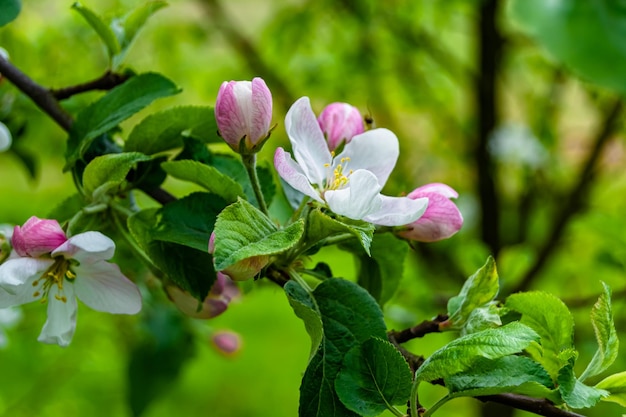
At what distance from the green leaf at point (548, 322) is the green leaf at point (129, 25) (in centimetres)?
34

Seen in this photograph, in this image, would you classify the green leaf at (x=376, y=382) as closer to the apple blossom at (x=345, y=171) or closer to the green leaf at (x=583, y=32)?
the apple blossom at (x=345, y=171)

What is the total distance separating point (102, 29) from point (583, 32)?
2.26 ft

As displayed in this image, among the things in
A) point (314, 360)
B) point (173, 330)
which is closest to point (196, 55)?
point (173, 330)

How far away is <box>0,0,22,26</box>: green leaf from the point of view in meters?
0.50

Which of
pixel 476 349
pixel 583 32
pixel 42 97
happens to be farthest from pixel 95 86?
pixel 583 32

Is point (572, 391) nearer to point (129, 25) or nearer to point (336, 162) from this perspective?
point (336, 162)

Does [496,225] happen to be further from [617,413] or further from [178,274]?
[178,274]

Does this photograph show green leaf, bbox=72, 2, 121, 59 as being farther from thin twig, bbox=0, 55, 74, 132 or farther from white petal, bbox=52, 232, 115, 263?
white petal, bbox=52, 232, 115, 263

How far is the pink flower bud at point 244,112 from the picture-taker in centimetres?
42

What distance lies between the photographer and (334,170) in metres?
0.49

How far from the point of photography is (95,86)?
562mm

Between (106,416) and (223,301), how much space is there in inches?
55.7

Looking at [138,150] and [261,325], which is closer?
[138,150]

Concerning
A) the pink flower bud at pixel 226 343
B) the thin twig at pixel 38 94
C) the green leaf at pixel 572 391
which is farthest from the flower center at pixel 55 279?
the pink flower bud at pixel 226 343
